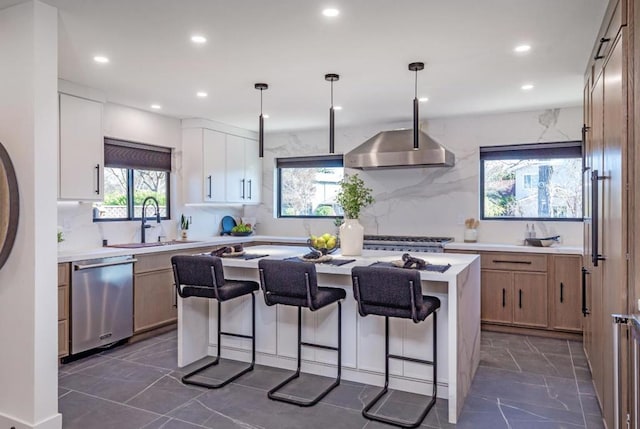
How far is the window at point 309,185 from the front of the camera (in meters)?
6.38

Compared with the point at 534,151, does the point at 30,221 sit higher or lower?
lower

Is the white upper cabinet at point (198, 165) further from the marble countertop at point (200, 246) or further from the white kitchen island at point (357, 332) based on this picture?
the white kitchen island at point (357, 332)

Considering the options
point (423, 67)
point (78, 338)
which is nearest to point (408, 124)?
point (423, 67)

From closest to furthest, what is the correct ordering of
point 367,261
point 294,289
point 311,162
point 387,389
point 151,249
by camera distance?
point 294,289 < point 387,389 < point 367,261 < point 151,249 < point 311,162

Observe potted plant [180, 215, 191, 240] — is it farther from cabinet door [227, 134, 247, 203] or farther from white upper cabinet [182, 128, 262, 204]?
cabinet door [227, 134, 247, 203]

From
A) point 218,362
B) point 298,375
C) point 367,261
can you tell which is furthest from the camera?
point 218,362

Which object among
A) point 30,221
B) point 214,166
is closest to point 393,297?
point 30,221

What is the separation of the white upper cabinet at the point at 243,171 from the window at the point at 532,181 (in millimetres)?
3106

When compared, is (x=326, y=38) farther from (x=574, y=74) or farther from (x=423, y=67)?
(x=574, y=74)

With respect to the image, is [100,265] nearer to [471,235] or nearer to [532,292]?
[471,235]

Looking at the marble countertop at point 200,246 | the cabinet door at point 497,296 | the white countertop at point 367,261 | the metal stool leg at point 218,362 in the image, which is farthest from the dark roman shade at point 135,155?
the cabinet door at point 497,296

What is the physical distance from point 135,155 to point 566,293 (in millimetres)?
4817

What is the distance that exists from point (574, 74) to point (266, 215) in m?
4.32

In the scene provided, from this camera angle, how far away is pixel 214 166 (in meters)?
5.73
